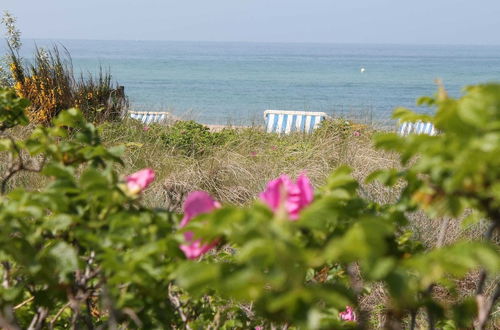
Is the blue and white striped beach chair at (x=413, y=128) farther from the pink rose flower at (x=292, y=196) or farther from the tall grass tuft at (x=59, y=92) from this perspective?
the pink rose flower at (x=292, y=196)

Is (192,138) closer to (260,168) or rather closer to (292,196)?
(260,168)

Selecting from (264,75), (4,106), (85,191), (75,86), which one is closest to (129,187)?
(85,191)

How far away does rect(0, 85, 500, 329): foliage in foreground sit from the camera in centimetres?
69

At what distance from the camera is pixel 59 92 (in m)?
7.68

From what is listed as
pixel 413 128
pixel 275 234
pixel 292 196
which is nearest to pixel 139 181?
pixel 292 196

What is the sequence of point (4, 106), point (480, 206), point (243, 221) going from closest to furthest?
point (243, 221) < point (480, 206) < point (4, 106)

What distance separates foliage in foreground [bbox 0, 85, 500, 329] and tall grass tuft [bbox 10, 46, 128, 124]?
6.28 meters

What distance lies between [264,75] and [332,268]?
155 feet

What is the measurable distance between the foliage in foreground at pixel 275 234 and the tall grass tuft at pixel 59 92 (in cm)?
628

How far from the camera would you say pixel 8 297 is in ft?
3.64

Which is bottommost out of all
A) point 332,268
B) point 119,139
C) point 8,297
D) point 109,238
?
point 119,139

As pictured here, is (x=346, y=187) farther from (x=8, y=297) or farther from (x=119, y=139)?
(x=119, y=139)

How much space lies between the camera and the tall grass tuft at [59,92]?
7.58 m

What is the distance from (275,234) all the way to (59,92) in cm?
741
